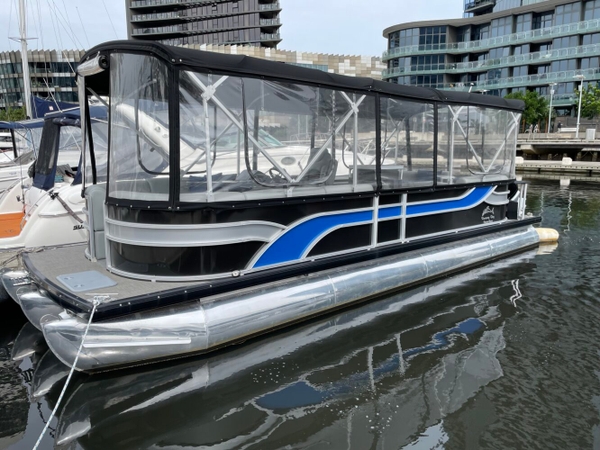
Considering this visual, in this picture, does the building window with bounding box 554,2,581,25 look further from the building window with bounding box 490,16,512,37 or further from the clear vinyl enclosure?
the clear vinyl enclosure

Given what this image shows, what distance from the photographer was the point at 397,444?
379 cm

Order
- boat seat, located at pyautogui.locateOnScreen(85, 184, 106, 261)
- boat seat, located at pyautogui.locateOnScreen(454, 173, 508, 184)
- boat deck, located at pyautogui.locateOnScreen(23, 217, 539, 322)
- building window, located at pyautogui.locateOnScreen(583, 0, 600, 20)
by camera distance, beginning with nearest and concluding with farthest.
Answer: boat deck, located at pyautogui.locateOnScreen(23, 217, 539, 322) < boat seat, located at pyautogui.locateOnScreen(85, 184, 106, 261) < boat seat, located at pyautogui.locateOnScreen(454, 173, 508, 184) < building window, located at pyautogui.locateOnScreen(583, 0, 600, 20)

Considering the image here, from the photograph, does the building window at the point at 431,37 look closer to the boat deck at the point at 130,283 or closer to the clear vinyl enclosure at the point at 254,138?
the clear vinyl enclosure at the point at 254,138

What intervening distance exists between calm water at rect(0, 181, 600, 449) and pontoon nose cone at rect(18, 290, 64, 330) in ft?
1.65

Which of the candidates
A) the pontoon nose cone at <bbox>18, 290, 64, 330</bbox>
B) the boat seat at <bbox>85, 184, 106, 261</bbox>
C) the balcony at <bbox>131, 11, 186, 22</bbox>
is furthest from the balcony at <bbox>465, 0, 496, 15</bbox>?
the pontoon nose cone at <bbox>18, 290, 64, 330</bbox>

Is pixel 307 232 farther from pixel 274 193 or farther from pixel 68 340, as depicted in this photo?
pixel 68 340

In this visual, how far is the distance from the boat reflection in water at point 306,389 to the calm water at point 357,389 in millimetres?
14

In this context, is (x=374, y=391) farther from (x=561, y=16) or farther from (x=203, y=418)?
(x=561, y=16)

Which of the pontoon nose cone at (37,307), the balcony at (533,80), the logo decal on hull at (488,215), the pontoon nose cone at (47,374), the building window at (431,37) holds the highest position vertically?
the building window at (431,37)

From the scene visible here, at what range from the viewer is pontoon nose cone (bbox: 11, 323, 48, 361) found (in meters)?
5.33

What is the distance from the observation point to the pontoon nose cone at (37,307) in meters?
4.93

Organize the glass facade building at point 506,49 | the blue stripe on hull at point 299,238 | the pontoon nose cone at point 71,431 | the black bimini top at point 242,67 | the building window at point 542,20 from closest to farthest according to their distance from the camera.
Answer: the pontoon nose cone at point 71,431
the black bimini top at point 242,67
the blue stripe on hull at point 299,238
the glass facade building at point 506,49
the building window at point 542,20

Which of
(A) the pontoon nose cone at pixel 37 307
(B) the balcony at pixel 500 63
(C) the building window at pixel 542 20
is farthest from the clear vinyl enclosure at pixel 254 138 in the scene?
(C) the building window at pixel 542 20

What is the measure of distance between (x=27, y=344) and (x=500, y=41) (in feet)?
194
